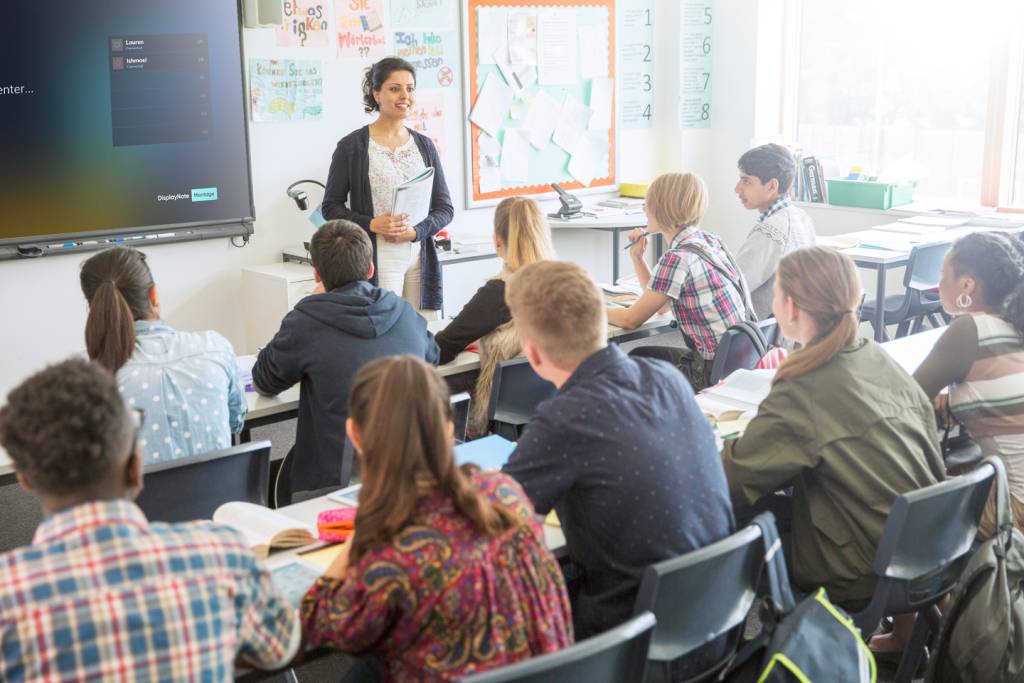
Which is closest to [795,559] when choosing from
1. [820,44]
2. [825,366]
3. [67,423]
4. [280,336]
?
[825,366]

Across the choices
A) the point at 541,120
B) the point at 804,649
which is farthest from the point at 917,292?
the point at 804,649

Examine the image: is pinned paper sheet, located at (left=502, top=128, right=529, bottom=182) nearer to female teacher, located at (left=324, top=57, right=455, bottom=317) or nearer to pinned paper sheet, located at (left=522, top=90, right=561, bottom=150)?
pinned paper sheet, located at (left=522, top=90, right=561, bottom=150)

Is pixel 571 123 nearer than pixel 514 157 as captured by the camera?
No

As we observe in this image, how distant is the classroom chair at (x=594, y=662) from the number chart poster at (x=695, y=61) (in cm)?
578

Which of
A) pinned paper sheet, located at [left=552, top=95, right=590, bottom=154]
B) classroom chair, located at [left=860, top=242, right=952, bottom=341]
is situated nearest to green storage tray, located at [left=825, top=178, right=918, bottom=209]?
classroom chair, located at [left=860, top=242, right=952, bottom=341]

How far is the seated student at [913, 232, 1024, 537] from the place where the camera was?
2.84 meters

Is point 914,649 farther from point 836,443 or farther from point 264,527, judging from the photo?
point 264,527

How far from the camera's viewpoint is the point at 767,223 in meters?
4.38

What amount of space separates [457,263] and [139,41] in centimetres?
190

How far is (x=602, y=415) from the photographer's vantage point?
198cm

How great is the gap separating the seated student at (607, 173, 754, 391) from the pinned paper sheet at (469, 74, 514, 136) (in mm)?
2541

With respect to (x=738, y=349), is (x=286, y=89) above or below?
above

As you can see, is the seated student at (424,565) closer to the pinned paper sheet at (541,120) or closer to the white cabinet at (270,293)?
the white cabinet at (270,293)

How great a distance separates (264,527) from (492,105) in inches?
178
